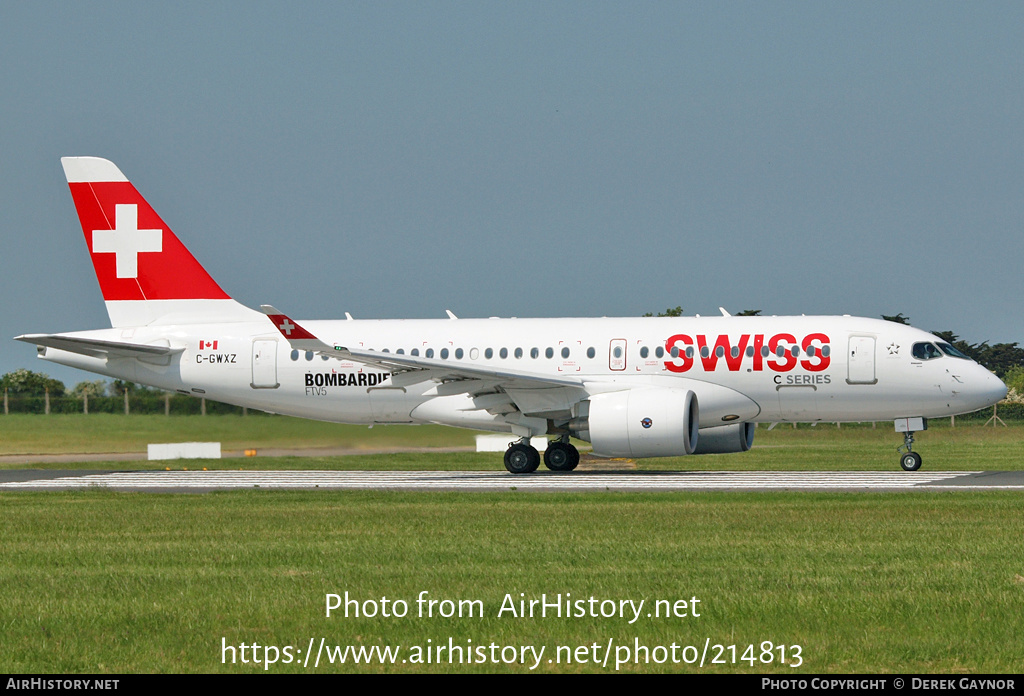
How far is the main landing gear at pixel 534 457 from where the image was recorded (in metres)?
28.9

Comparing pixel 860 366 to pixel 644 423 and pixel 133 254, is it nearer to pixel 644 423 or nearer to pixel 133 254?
pixel 644 423

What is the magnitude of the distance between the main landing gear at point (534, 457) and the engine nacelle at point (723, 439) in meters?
2.96

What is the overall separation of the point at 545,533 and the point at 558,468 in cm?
1490

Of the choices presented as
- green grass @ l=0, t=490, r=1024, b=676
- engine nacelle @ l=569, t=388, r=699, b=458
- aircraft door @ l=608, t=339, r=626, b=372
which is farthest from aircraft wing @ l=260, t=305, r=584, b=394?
green grass @ l=0, t=490, r=1024, b=676

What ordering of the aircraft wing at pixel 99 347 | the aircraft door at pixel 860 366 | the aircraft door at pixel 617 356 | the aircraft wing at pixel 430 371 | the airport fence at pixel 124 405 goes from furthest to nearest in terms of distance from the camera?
the airport fence at pixel 124 405 → the aircraft wing at pixel 99 347 → the aircraft door at pixel 617 356 → the aircraft door at pixel 860 366 → the aircraft wing at pixel 430 371

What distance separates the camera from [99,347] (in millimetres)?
30812

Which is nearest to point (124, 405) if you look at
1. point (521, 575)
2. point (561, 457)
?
point (561, 457)

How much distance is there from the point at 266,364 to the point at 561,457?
7525 mm

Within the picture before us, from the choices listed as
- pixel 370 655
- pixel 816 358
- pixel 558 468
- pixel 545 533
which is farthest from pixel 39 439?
pixel 370 655

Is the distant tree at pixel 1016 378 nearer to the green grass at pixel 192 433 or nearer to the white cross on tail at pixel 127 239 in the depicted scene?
the green grass at pixel 192 433

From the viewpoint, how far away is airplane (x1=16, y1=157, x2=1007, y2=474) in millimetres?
27750

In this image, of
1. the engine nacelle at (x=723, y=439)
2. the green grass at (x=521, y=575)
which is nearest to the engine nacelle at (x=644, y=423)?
the engine nacelle at (x=723, y=439)

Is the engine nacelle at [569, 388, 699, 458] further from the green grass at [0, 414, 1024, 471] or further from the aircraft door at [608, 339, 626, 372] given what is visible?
the green grass at [0, 414, 1024, 471]

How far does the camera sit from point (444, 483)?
25.0 meters
